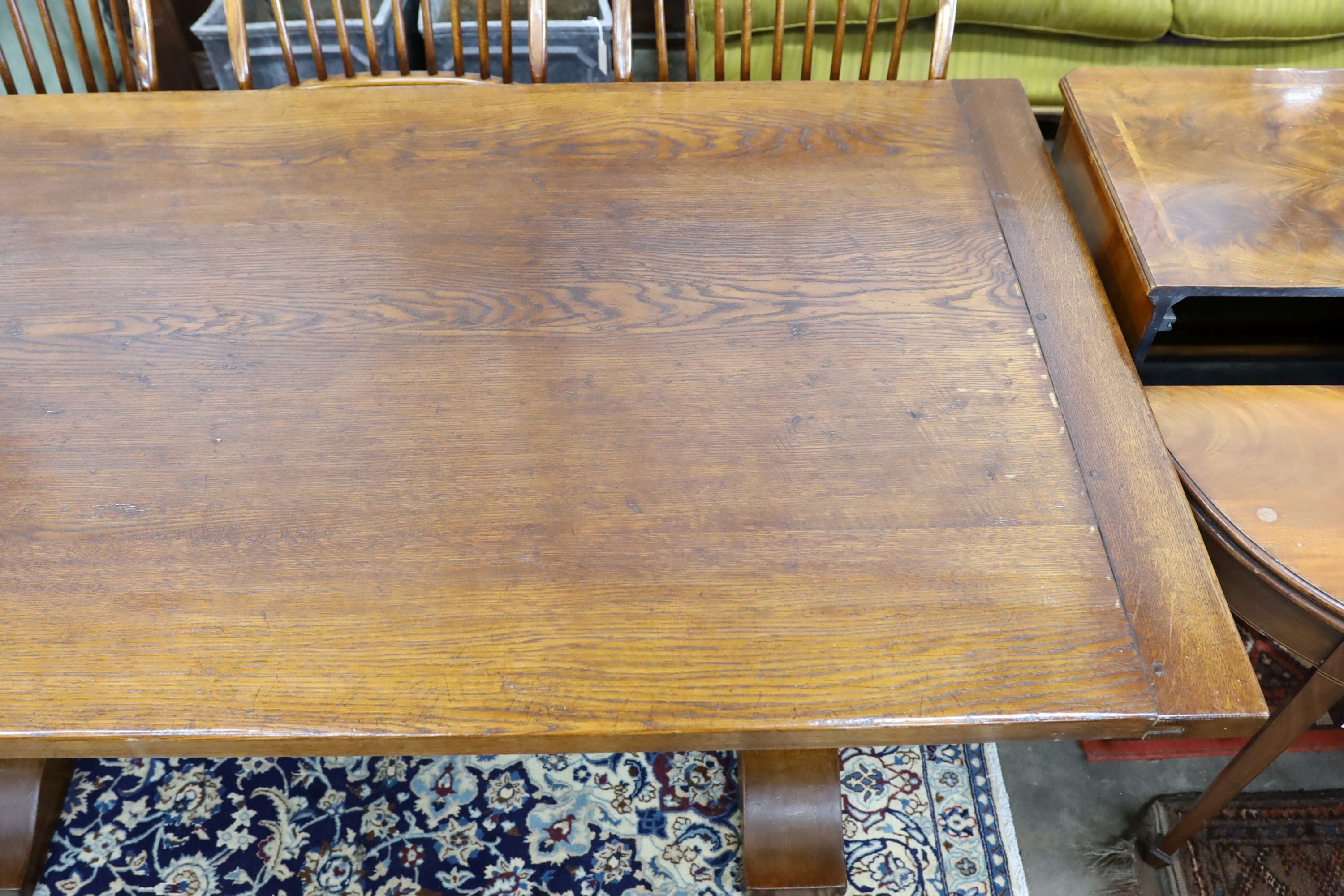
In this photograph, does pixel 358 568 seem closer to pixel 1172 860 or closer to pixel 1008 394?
pixel 1008 394

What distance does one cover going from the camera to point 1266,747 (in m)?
1.02

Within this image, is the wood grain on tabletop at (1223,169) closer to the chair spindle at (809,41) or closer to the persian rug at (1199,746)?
the chair spindle at (809,41)

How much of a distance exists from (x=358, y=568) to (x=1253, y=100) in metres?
1.21

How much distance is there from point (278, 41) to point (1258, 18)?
2.02m

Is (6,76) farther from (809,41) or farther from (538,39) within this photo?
(809,41)

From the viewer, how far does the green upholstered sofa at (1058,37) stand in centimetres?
200

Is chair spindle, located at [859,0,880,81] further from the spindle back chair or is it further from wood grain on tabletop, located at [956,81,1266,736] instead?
the spindle back chair

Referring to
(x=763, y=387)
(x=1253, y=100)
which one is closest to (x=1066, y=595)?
(x=763, y=387)

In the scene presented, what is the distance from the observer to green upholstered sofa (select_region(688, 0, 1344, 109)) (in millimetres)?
1997

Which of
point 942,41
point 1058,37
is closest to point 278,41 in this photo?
point 942,41

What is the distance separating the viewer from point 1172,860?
4.05 feet

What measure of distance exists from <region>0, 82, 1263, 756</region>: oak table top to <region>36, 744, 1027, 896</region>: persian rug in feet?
1.96

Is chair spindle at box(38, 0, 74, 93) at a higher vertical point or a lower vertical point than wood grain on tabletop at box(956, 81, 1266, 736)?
higher

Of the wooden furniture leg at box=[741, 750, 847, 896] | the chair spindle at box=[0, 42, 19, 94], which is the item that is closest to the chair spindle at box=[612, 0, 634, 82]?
the chair spindle at box=[0, 42, 19, 94]
